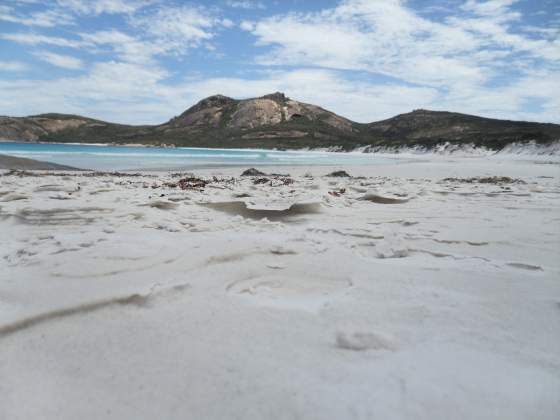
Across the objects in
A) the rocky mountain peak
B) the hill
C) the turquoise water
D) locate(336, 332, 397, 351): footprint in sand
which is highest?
the rocky mountain peak

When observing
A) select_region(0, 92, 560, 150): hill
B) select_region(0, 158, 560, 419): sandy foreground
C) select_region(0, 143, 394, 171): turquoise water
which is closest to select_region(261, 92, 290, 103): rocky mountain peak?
select_region(0, 92, 560, 150): hill

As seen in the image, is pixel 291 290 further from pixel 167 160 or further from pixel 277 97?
pixel 277 97

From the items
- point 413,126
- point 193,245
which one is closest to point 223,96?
point 413,126

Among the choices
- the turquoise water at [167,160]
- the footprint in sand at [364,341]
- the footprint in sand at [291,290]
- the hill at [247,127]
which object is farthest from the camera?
the hill at [247,127]

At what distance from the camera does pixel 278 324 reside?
127 cm

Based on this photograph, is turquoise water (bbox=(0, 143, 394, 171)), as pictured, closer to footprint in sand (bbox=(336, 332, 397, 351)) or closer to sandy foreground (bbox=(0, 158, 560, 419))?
sandy foreground (bbox=(0, 158, 560, 419))

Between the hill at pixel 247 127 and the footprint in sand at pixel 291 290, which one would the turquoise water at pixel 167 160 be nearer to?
the footprint in sand at pixel 291 290

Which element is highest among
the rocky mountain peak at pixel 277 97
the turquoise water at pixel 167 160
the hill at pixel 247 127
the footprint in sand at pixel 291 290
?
the rocky mountain peak at pixel 277 97

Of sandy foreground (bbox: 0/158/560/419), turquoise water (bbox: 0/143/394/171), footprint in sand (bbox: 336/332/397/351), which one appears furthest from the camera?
turquoise water (bbox: 0/143/394/171)

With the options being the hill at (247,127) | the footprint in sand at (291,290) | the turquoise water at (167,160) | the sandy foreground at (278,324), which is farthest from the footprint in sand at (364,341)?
the hill at (247,127)

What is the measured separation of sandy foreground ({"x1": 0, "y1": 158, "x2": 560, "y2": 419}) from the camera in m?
0.90

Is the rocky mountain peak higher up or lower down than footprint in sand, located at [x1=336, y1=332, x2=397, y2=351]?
higher up

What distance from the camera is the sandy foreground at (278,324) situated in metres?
0.90

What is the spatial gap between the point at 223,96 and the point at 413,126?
7508 cm
